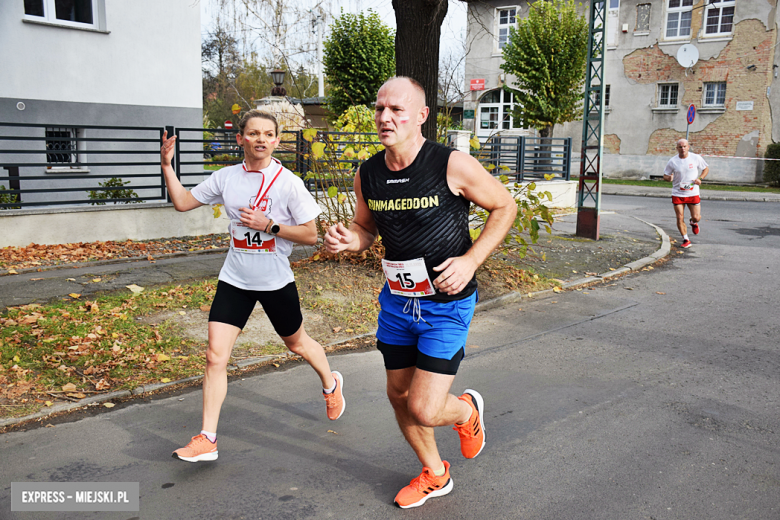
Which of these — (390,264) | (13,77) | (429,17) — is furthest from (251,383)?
(13,77)

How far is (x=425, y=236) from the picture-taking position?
320cm

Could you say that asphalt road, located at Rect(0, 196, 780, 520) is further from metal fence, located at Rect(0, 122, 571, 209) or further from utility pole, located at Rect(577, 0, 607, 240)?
utility pole, located at Rect(577, 0, 607, 240)

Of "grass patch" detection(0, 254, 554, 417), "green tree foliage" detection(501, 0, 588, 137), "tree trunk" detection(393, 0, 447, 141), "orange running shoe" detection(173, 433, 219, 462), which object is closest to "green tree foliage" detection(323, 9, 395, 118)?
"green tree foliage" detection(501, 0, 588, 137)

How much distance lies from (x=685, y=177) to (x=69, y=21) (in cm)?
1359

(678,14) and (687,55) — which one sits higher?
(678,14)

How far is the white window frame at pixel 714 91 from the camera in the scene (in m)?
30.4

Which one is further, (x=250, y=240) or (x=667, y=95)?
(x=667, y=95)

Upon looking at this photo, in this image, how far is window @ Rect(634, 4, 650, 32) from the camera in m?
31.8

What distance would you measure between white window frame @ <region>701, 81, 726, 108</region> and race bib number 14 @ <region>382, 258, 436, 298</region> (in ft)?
104

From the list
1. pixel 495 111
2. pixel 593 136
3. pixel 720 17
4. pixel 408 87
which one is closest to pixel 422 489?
pixel 408 87

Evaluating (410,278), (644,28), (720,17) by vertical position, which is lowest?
(410,278)

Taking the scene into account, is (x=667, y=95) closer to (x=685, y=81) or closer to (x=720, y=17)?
(x=685, y=81)

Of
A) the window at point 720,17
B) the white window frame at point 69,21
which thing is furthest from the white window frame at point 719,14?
the white window frame at point 69,21

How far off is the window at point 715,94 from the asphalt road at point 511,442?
1086 inches
